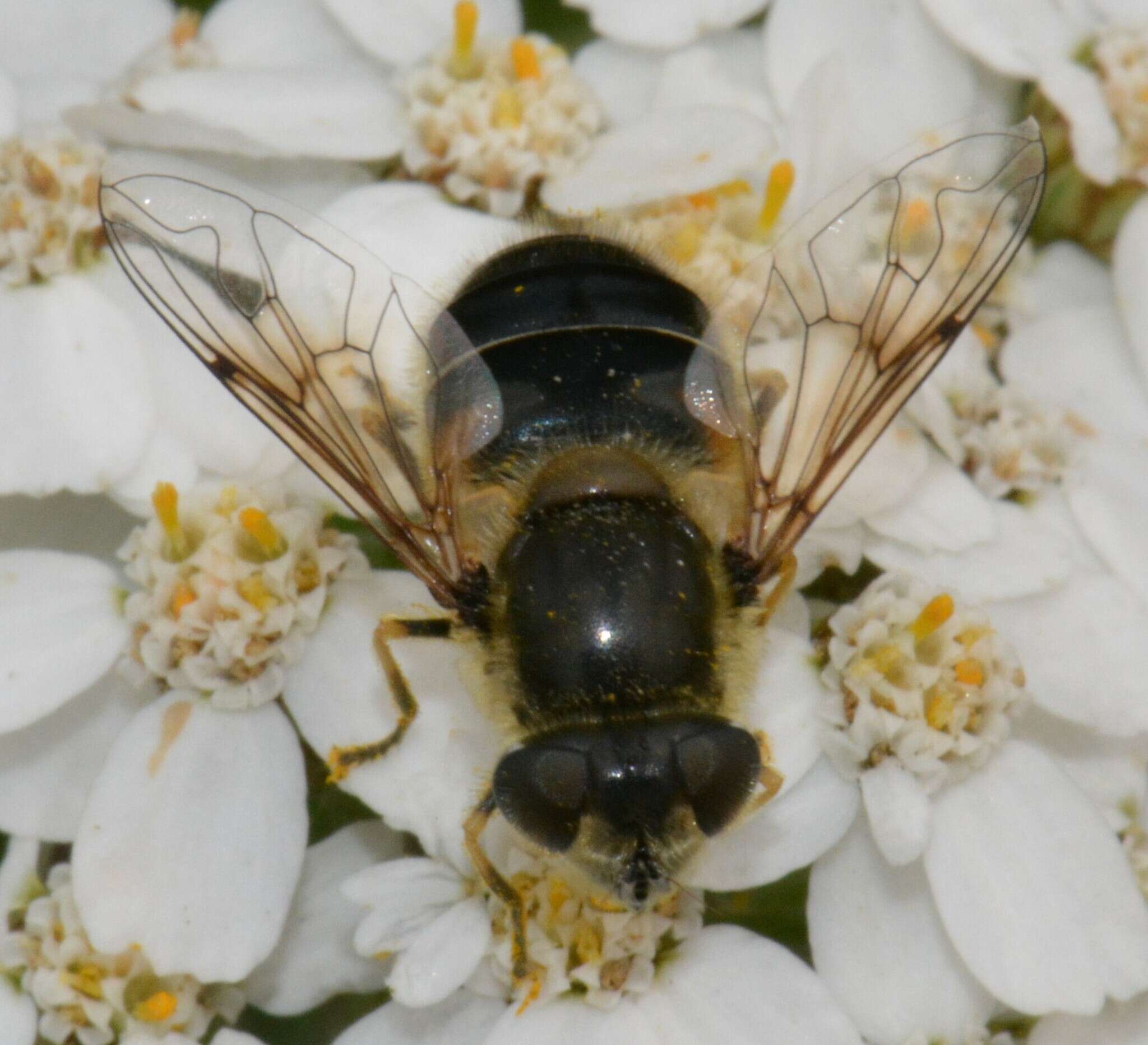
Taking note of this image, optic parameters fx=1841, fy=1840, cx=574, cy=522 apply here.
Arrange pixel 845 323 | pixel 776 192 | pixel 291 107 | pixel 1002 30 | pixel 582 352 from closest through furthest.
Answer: pixel 582 352 → pixel 845 323 → pixel 776 192 → pixel 291 107 → pixel 1002 30

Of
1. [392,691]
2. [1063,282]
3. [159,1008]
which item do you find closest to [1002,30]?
[1063,282]

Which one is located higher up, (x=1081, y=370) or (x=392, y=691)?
(x=1081, y=370)

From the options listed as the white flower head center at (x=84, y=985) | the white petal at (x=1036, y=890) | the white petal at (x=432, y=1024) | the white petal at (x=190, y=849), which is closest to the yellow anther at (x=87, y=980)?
the white flower head center at (x=84, y=985)

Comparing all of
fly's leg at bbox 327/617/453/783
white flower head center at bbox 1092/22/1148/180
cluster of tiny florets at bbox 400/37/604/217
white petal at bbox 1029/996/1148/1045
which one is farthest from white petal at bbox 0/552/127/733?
white flower head center at bbox 1092/22/1148/180

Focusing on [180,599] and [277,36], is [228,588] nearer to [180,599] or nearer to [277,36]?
[180,599]

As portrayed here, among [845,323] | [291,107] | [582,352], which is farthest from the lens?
[291,107]

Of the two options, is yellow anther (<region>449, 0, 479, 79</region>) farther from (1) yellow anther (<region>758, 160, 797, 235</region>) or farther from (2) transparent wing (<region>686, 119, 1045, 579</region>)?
(2) transparent wing (<region>686, 119, 1045, 579</region>)

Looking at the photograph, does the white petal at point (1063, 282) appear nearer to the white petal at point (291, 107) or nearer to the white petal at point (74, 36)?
the white petal at point (291, 107)
